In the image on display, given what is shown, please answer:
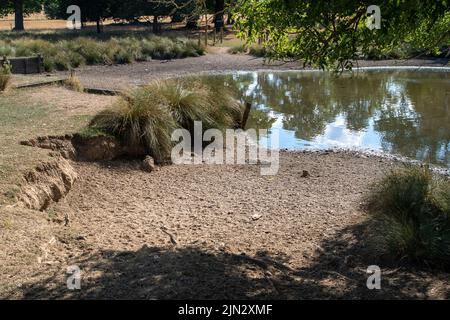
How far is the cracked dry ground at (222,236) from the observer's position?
175 inches

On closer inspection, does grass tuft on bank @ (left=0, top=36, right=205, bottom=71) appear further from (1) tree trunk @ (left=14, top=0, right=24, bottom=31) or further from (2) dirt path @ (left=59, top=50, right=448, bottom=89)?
(1) tree trunk @ (left=14, top=0, right=24, bottom=31)

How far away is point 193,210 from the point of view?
26.1ft

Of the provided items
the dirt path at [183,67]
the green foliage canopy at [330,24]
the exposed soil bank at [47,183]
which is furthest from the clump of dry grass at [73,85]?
the green foliage canopy at [330,24]

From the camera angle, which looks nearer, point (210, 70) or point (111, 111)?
point (111, 111)

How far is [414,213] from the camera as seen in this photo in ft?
21.1

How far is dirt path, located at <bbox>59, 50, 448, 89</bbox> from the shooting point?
74.2 ft

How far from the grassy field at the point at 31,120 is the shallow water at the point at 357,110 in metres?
4.36

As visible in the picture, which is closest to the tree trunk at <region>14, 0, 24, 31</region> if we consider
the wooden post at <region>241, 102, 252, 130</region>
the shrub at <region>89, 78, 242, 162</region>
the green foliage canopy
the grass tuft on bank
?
the grass tuft on bank

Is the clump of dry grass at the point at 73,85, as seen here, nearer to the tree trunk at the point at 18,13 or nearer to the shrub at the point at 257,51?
the shrub at the point at 257,51

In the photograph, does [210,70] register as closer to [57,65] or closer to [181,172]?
[57,65]

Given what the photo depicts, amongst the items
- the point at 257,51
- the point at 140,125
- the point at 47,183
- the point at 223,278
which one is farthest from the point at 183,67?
the point at 223,278

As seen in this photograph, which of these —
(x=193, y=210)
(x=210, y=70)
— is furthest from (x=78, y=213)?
(x=210, y=70)

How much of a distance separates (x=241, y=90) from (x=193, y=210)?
44.3 feet
